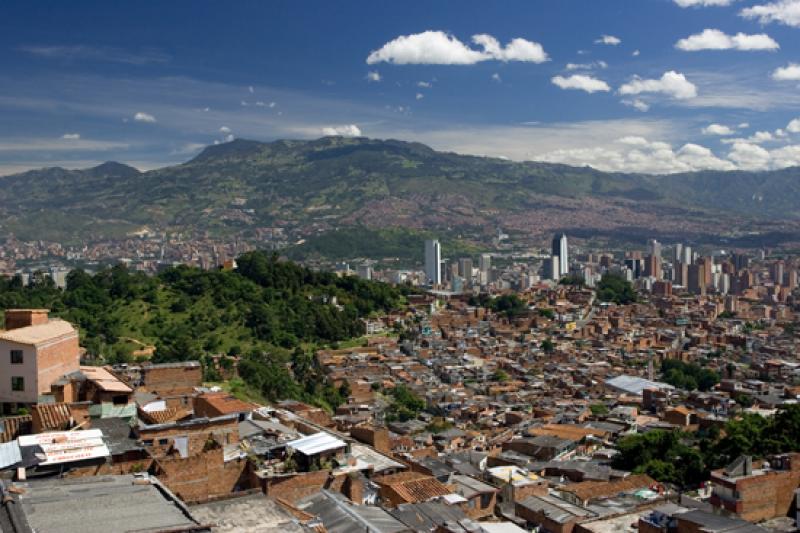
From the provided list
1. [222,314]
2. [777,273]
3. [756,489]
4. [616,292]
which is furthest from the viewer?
[777,273]

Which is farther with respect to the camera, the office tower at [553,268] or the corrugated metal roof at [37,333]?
the office tower at [553,268]

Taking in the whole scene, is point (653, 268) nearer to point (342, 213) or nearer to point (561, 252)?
point (561, 252)

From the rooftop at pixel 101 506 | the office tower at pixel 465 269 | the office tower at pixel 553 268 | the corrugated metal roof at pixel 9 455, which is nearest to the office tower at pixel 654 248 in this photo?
the office tower at pixel 553 268

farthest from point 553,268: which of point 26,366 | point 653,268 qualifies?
point 26,366

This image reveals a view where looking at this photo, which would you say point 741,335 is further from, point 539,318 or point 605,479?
point 605,479

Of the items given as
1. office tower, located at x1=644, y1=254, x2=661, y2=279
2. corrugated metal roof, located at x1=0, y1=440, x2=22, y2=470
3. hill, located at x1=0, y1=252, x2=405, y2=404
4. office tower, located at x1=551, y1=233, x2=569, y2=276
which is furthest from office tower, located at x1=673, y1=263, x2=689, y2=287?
corrugated metal roof, located at x1=0, y1=440, x2=22, y2=470

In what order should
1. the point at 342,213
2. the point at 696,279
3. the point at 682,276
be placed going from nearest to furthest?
the point at 696,279, the point at 682,276, the point at 342,213

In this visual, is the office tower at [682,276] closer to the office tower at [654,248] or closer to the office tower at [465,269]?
the office tower at [465,269]
